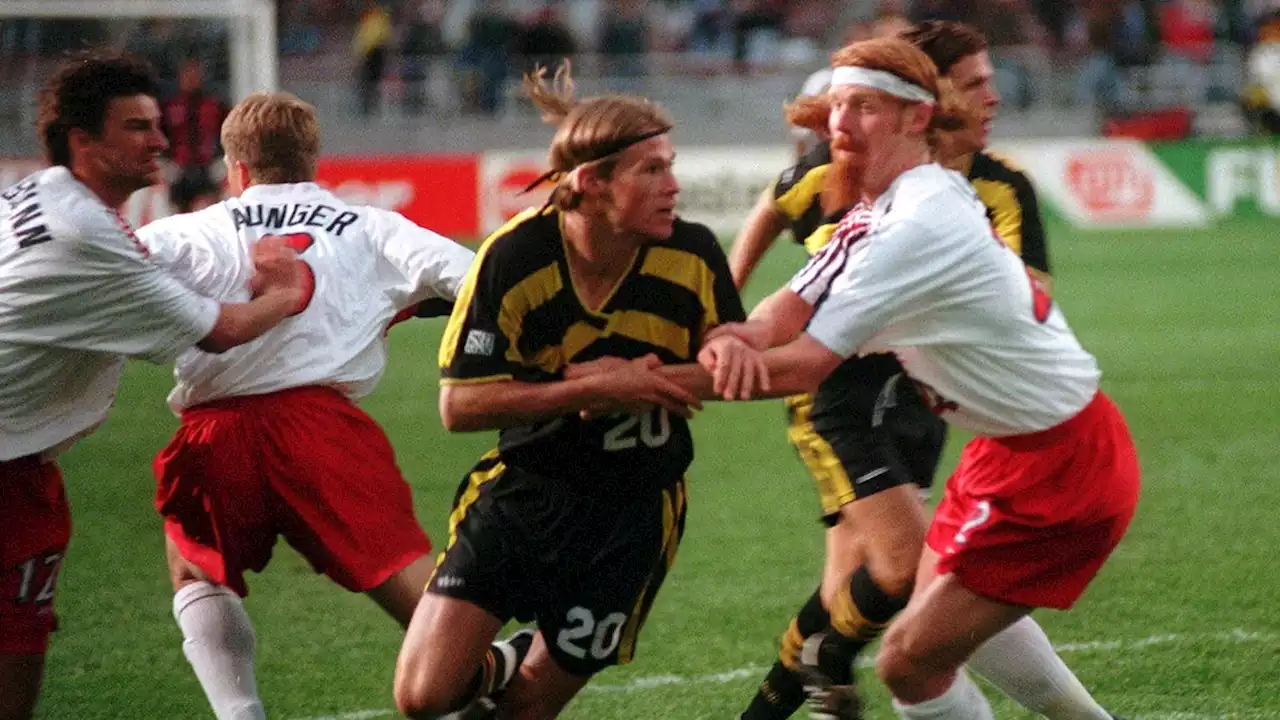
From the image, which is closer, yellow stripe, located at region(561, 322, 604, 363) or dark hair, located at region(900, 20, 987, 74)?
yellow stripe, located at region(561, 322, 604, 363)

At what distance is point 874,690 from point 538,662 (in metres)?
1.60

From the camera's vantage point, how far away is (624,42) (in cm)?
2575

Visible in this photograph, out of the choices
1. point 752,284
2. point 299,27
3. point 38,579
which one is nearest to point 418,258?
point 38,579

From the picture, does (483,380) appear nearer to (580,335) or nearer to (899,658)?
(580,335)

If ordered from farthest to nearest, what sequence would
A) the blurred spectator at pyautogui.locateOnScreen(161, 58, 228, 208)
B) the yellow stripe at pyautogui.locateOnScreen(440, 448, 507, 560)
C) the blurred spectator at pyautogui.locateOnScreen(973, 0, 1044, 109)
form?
1. the blurred spectator at pyautogui.locateOnScreen(973, 0, 1044, 109)
2. the blurred spectator at pyautogui.locateOnScreen(161, 58, 228, 208)
3. the yellow stripe at pyautogui.locateOnScreen(440, 448, 507, 560)

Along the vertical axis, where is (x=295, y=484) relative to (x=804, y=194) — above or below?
below

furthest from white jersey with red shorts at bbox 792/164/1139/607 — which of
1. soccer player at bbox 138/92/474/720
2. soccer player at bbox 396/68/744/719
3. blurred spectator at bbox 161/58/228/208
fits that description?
blurred spectator at bbox 161/58/228/208

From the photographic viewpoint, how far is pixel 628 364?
4.48m

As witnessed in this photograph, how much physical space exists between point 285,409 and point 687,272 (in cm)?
124

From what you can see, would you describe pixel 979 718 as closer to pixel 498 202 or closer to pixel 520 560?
pixel 520 560

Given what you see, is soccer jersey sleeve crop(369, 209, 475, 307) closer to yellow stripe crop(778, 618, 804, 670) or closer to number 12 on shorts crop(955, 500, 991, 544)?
yellow stripe crop(778, 618, 804, 670)

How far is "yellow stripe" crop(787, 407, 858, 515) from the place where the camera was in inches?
219

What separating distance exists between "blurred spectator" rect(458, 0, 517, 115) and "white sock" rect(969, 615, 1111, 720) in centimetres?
1994

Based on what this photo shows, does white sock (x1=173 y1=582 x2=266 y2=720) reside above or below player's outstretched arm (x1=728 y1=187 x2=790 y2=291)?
below
